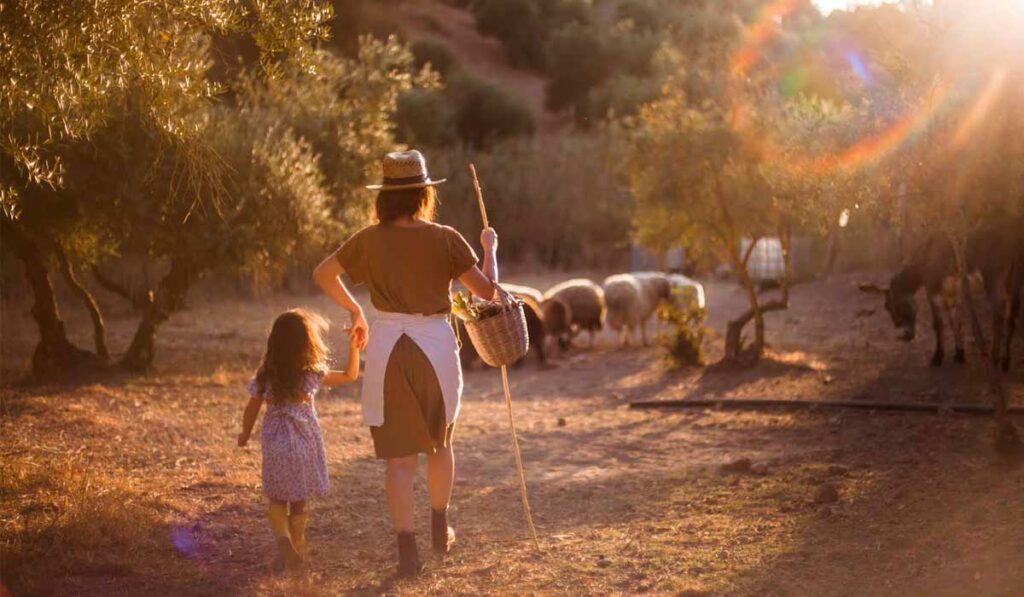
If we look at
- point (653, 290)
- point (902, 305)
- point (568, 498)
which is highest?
point (653, 290)

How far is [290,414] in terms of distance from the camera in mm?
5770

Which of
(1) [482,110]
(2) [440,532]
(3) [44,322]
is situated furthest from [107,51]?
(1) [482,110]

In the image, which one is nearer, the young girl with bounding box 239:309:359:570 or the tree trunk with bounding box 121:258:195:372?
the young girl with bounding box 239:309:359:570

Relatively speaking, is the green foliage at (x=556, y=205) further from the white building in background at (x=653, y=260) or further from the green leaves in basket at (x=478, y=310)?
the green leaves in basket at (x=478, y=310)

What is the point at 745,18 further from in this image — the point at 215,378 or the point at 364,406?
the point at 364,406

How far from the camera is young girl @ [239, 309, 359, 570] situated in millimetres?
5719

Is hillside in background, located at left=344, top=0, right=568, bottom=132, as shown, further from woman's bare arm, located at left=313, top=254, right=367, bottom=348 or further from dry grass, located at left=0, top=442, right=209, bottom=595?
woman's bare arm, located at left=313, top=254, right=367, bottom=348

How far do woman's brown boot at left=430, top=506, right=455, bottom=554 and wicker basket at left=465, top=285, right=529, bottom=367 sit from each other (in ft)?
3.00

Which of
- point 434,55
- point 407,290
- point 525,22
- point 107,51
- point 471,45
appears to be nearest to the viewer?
point 407,290

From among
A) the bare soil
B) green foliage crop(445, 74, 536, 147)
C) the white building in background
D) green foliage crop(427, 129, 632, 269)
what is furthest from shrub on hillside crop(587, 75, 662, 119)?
the bare soil

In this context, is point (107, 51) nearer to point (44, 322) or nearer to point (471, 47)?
point (44, 322)

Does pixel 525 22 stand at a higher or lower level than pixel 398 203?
higher

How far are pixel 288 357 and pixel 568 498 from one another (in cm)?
307

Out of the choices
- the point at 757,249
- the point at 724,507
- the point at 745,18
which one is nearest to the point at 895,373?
the point at 724,507
